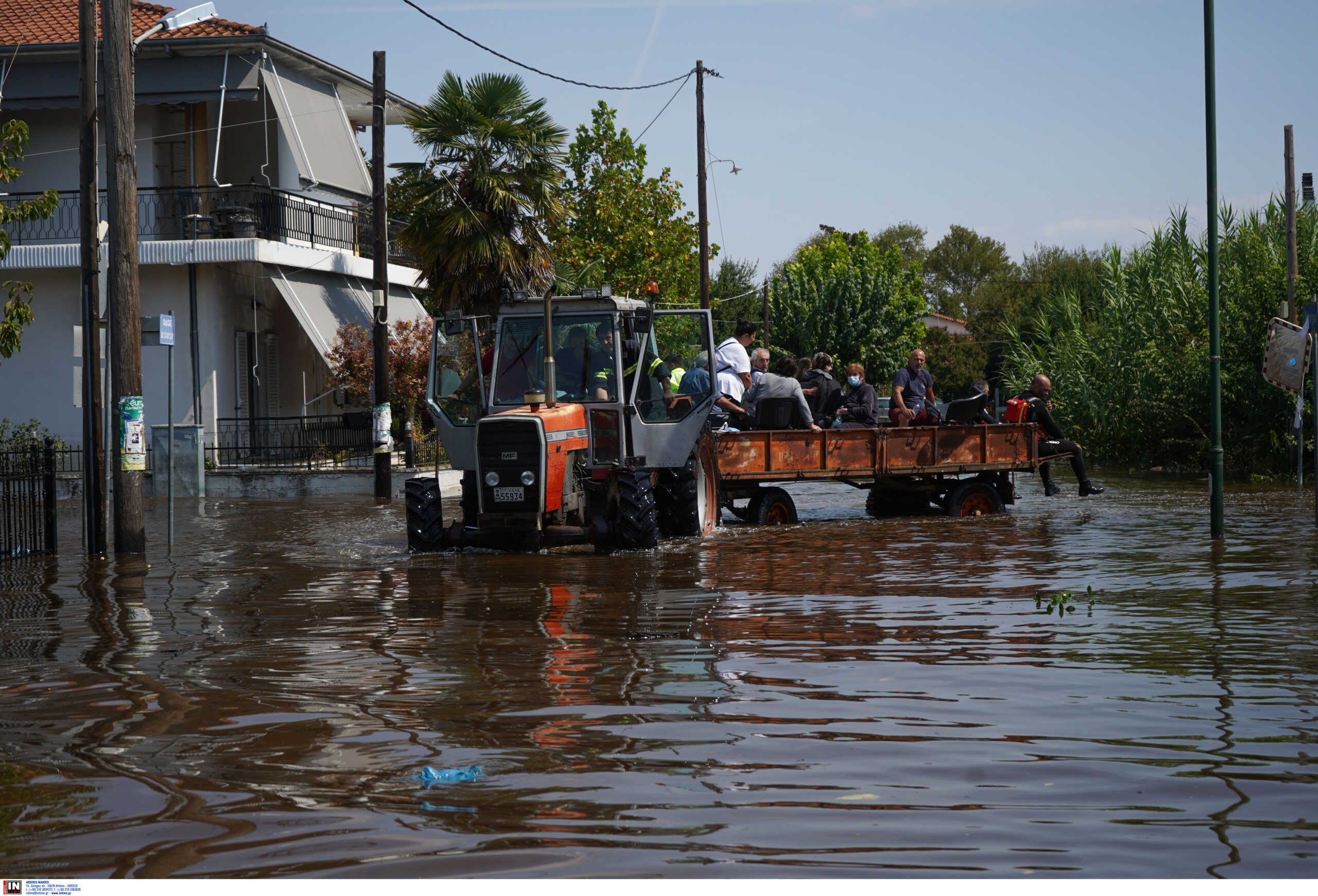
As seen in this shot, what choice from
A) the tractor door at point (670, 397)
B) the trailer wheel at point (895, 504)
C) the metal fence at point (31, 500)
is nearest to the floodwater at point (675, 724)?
the tractor door at point (670, 397)

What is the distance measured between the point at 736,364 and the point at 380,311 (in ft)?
28.6

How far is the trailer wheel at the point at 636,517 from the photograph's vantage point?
46.5 feet

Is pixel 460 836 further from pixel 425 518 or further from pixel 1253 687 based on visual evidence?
pixel 425 518

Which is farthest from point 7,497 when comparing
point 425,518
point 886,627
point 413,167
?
point 413,167

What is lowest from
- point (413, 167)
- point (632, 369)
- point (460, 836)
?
point (460, 836)

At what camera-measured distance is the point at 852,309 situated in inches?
2282

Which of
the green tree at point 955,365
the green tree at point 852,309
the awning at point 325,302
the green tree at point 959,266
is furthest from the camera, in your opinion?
the green tree at point 959,266

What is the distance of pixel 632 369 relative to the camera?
1524 centimetres

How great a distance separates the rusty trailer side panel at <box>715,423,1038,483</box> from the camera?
17047 mm

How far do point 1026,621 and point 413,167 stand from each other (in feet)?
76.0

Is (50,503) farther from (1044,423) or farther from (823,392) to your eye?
(1044,423)

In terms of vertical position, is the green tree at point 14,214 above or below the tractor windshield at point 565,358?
above

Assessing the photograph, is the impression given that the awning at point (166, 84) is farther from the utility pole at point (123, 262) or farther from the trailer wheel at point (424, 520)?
the trailer wheel at point (424, 520)

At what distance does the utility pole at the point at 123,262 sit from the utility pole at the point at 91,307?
1.24 feet
